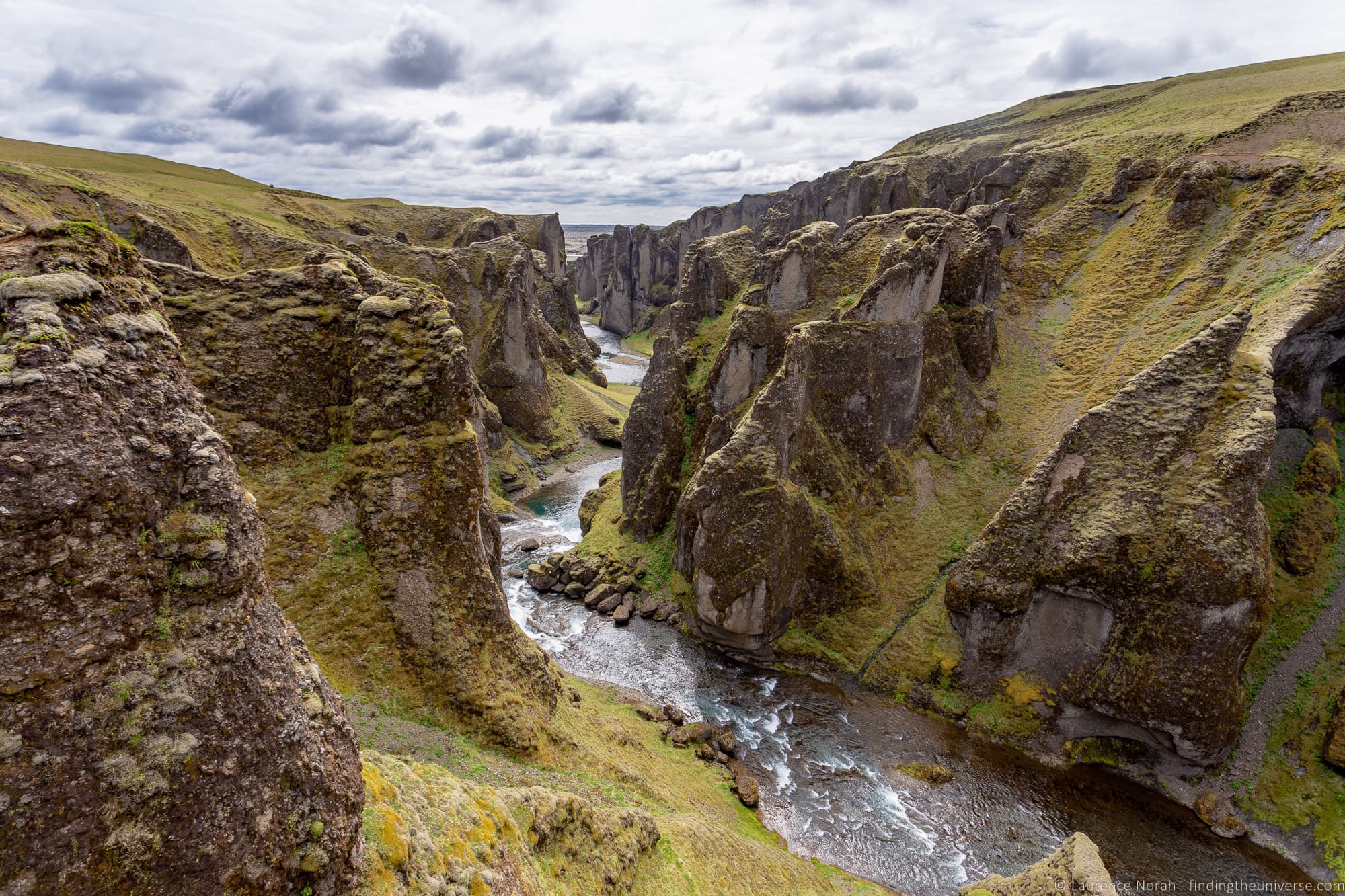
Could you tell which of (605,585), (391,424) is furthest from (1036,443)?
(391,424)

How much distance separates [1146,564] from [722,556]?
1892 centimetres

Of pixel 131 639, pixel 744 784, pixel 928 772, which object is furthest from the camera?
pixel 928 772

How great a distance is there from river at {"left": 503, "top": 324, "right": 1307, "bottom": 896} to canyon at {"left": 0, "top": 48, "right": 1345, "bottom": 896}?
0.70 feet

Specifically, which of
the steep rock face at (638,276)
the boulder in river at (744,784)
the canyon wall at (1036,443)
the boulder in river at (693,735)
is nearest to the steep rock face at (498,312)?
the canyon wall at (1036,443)

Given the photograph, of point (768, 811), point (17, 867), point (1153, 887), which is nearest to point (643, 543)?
point (768, 811)

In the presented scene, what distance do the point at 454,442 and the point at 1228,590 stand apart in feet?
96.9

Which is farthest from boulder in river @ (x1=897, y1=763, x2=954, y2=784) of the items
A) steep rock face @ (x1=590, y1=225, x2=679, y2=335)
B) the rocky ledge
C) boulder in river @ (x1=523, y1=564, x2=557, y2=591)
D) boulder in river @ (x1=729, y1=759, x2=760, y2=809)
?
steep rock face @ (x1=590, y1=225, x2=679, y2=335)

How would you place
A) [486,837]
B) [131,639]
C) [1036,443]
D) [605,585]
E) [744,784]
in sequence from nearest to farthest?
[131,639] → [486,837] → [744,784] → [1036,443] → [605,585]

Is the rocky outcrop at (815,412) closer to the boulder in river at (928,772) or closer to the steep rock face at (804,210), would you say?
the steep rock face at (804,210)

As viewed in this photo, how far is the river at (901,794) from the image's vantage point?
75.0 feet

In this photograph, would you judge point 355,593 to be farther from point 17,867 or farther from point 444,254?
point 444,254

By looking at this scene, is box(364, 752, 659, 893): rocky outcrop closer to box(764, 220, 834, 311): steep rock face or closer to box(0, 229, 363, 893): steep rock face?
box(0, 229, 363, 893): steep rock face

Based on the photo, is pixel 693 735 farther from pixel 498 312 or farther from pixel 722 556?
pixel 498 312

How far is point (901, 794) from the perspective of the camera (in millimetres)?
25969
